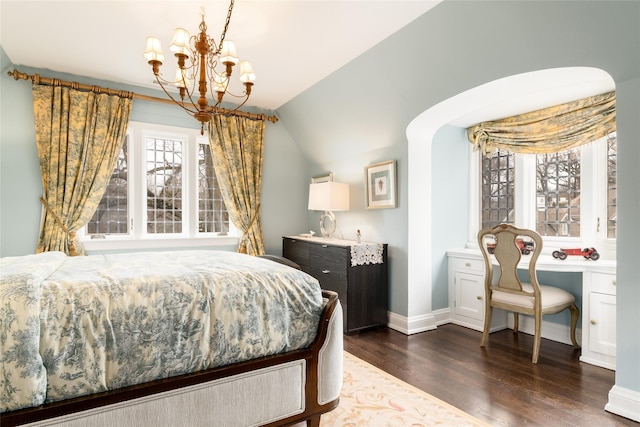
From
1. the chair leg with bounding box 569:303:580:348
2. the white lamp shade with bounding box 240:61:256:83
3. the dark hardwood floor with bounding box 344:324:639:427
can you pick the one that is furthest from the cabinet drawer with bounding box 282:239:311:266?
the chair leg with bounding box 569:303:580:348

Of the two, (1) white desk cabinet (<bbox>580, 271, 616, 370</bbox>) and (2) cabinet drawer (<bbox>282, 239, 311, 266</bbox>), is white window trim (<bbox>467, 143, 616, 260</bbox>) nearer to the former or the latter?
(1) white desk cabinet (<bbox>580, 271, 616, 370</bbox>)

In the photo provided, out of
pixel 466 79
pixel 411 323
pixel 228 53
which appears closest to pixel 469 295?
pixel 411 323

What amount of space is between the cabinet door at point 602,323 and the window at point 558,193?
1.98ft

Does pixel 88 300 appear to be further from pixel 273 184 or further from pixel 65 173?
pixel 273 184

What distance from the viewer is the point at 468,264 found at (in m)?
3.75

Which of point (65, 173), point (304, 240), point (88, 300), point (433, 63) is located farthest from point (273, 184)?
point (88, 300)

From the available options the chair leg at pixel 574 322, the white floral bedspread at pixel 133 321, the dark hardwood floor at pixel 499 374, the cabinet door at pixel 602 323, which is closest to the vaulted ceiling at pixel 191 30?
the white floral bedspread at pixel 133 321

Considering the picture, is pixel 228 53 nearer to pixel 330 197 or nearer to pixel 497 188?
pixel 330 197

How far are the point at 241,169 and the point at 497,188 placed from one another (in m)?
3.20

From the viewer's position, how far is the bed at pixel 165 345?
130cm

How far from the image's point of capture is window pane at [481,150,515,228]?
3887 millimetres

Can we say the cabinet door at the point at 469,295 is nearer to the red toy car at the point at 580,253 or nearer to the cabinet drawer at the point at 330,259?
the red toy car at the point at 580,253

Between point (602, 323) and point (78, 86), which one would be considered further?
point (78, 86)

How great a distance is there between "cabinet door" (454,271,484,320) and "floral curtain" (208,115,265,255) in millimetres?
2509
